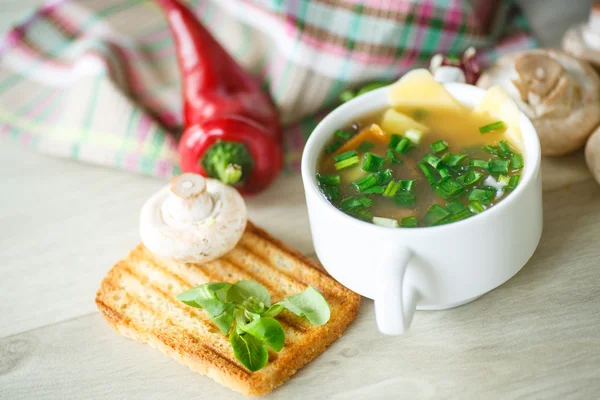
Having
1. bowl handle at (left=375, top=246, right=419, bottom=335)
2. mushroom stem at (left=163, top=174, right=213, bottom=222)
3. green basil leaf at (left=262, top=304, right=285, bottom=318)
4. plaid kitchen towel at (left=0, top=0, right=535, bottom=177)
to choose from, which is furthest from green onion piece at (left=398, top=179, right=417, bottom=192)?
plaid kitchen towel at (left=0, top=0, right=535, bottom=177)

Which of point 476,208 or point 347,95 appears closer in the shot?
point 476,208

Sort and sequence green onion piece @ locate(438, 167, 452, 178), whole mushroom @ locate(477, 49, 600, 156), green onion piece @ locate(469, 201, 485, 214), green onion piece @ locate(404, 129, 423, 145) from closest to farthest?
green onion piece @ locate(469, 201, 485, 214)
green onion piece @ locate(438, 167, 452, 178)
green onion piece @ locate(404, 129, 423, 145)
whole mushroom @ locate(477, 49, 600, 156)

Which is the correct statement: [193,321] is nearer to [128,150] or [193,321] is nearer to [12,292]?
[12,292]

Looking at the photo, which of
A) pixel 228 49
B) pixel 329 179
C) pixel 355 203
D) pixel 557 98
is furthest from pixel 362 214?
pixel 228 49

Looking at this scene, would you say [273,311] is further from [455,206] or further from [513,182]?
[513,182]

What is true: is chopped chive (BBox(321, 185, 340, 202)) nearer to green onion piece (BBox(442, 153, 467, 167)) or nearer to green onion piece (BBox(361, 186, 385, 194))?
green onion piece (BBox(361, 186, 385, 194))

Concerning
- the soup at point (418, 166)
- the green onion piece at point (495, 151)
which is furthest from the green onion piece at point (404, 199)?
the green onion piece at point (495, 151)

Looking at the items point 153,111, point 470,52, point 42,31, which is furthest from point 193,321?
point 42,31
